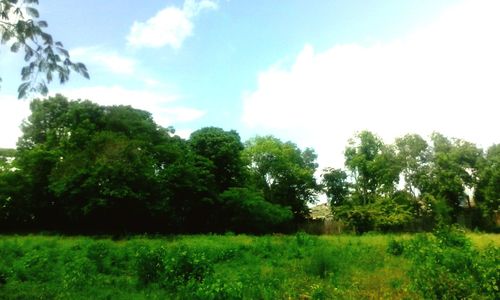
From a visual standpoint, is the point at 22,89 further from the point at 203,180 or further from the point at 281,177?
the point at 281,177

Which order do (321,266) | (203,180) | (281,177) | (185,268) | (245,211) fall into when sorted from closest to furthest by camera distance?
(185,268) < (321,266) < (203,180) < (245,211) < (281,177)

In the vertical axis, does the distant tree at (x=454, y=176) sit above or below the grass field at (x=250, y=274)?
above

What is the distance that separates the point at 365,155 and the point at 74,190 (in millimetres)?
36178

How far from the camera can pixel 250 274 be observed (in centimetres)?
1320

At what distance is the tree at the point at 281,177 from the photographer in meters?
53.8

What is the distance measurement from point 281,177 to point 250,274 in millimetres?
41910

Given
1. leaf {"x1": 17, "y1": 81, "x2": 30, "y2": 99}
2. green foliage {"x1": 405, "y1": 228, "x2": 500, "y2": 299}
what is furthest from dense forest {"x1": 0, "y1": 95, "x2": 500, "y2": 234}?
leaf {"x1": 17, "y1": 81, "x2": 30, "y2": 99}

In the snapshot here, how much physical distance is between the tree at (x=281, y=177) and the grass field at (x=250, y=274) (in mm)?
36055

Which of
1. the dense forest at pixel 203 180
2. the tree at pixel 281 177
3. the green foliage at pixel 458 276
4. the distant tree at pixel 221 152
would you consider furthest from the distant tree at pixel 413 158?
the green foliage at pixel 458 276

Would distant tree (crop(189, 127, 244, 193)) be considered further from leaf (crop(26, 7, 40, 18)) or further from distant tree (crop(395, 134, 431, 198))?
leaf (crop(26, 7, 40, 18))

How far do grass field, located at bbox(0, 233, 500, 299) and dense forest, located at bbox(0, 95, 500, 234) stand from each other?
6.05m

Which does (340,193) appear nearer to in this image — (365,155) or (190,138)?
(365,155)

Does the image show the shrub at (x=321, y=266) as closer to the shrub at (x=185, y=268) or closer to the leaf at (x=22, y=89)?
the shrub at (x=185, y=268)

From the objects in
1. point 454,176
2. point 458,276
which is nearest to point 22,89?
point 458,276
